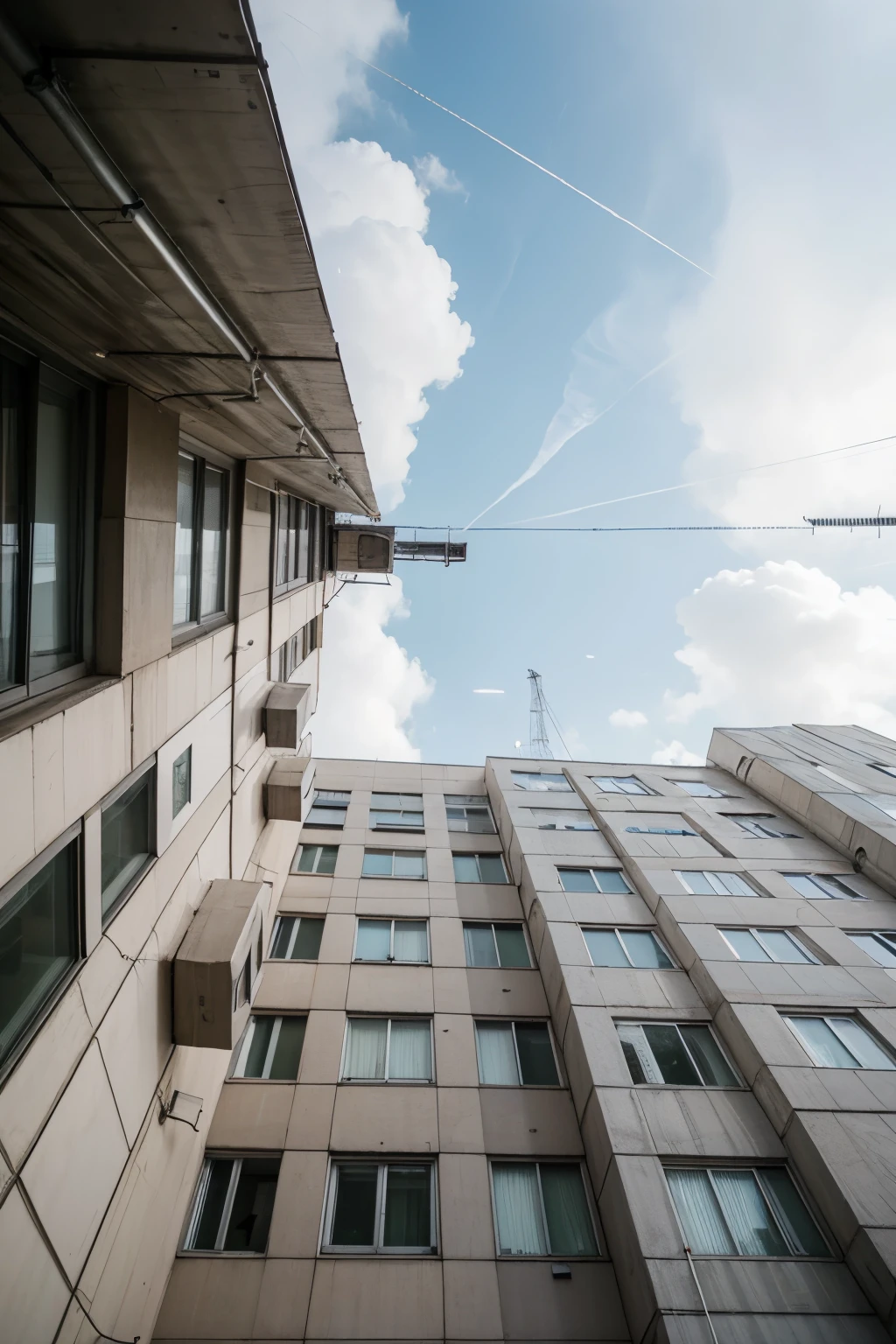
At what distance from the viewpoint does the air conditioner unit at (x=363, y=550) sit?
19.4 meters

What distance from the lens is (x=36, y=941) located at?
4559 mm

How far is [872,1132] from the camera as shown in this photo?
822 centimetres

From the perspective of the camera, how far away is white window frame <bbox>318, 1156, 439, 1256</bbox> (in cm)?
802

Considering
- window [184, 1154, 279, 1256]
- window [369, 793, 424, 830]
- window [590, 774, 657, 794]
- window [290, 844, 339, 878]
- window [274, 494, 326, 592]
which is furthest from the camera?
window [590, 774, 657, 794]

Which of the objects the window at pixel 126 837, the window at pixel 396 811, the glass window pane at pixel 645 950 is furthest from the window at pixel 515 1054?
the window at pixel 126 837

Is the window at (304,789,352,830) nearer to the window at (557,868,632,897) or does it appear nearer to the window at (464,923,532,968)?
the window at (464,923,532,968)

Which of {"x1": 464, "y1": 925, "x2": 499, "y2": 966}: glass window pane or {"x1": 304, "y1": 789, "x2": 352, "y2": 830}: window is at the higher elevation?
{"x1": 304, "y1": 789, "x2": 352, "y2": 830}: window

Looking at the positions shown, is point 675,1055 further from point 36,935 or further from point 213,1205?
point 36,935

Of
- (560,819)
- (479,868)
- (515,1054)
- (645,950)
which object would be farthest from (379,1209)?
(560,819)

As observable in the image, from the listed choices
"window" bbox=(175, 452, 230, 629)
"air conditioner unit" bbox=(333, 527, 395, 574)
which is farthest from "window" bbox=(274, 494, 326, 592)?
"window" bbox=(175, 452, 230, 629)

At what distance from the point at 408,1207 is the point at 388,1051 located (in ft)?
7.71

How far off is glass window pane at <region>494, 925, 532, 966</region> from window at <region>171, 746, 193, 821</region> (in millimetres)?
8617

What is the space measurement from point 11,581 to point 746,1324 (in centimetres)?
1127

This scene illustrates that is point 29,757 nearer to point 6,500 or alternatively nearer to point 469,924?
point 6,500
